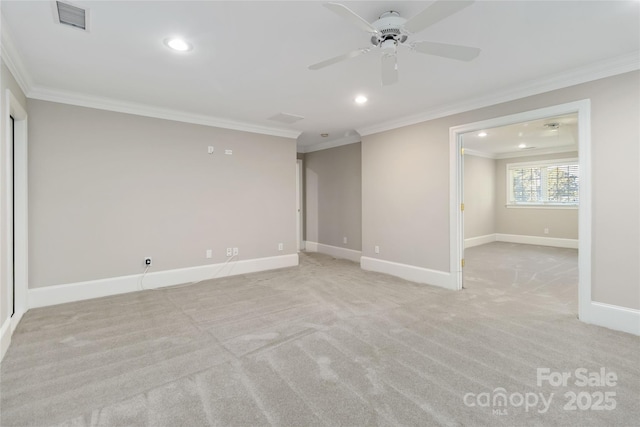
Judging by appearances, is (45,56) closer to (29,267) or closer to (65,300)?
(29,267)

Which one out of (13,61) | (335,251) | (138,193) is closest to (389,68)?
(13,61)

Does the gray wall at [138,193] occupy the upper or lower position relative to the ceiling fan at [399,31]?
lower

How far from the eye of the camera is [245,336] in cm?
277

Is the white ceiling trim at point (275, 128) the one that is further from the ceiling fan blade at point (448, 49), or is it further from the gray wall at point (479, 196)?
the gray wall at point (479, 196)

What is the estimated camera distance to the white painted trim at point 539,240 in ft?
24.6

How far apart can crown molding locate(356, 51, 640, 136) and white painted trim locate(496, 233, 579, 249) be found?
18.8ft

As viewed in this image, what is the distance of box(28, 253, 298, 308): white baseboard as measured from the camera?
3588 millimetres

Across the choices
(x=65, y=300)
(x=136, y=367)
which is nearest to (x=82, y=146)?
(x=65, y=300)

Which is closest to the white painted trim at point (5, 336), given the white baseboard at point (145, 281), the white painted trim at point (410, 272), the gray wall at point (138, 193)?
the white baseboard at point (145, 281)

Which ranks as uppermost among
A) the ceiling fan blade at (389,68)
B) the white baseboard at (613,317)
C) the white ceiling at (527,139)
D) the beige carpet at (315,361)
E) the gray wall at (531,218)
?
the white ceiling at (527,139)

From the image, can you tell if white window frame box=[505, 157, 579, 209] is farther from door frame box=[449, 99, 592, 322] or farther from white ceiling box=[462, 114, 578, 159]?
door frame box=[449, 99, 592, 322]

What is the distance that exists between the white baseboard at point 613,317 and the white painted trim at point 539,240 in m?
5.49

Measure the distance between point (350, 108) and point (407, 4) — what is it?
2.28 meters

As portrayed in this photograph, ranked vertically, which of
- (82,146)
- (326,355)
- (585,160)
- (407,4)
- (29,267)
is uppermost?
(407,4)
